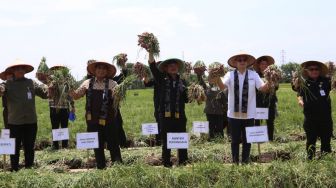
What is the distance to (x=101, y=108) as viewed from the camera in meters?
6.72

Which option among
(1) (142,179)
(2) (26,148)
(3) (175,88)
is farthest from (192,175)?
(2) (26,148)

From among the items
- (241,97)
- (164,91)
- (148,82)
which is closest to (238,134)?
(241,97)

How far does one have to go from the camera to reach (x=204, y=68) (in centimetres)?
813

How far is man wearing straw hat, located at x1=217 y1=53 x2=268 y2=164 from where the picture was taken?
251 inches

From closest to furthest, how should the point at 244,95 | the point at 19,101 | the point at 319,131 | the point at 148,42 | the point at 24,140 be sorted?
the point at 244,95
the point at 148,42
the point at 319,131
the point at 19,101
the point at 24,140

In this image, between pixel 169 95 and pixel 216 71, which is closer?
pixel 216 71

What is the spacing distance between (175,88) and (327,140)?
2364 millimetres

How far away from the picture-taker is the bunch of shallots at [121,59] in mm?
7719

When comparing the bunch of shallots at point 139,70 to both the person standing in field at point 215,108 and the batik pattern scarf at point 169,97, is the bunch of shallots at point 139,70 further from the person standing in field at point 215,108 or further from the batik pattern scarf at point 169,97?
the person standing in field at point 215,108

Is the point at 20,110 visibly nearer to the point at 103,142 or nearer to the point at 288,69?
the point at 103,142

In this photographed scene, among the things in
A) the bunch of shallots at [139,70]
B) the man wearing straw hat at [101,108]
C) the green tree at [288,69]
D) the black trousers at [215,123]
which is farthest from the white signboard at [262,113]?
the man wearing straw hat at [101,108]

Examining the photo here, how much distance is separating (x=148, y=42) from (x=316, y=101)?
8.42 ft

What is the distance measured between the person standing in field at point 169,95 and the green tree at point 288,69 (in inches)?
56.2

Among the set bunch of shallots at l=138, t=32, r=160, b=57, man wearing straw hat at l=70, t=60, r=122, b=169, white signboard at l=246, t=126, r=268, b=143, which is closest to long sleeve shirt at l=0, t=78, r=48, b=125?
man wearing straw hat at l=70, t=60, r=122, b=169
